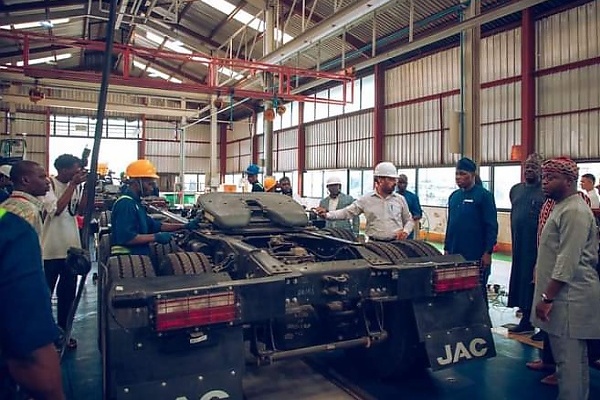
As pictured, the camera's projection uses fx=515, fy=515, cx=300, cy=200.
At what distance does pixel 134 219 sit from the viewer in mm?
4176

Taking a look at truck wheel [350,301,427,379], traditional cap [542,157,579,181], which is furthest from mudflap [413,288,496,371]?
traditional cap [542,157,579,181]

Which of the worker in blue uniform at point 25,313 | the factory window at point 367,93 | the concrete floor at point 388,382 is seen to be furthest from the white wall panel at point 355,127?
the worker in blue uniform at point 25,313

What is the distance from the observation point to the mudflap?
3602 mm

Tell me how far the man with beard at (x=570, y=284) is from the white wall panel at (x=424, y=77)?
10.9 metres

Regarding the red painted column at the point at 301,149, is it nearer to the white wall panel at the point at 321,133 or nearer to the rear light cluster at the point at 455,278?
the white wall panel at the point at 321,133

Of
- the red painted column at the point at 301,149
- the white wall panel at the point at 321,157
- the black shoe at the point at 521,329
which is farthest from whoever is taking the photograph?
the red painted column at the point at 301,149

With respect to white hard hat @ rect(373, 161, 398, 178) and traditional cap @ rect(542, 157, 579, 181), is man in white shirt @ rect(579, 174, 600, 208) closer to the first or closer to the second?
white hard hat @ rect(373, 161, 398, 178)

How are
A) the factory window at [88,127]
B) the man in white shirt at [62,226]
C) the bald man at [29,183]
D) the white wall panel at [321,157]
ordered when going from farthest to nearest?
1. the factory window at [88,127]
2. the white wall panel at [321,157]
3. the man in white shirt at [62,226]
4. the bald man at [29,183]

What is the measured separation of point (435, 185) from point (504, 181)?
2400 mm

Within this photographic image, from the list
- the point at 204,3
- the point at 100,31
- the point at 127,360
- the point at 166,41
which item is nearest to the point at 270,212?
the point at 127,360

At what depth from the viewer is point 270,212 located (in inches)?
182

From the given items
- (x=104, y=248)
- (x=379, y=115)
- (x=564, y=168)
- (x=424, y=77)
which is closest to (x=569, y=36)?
(x=424, y=77)

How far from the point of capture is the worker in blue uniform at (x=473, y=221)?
4918 millimetres

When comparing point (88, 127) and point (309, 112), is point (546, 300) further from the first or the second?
point (88, 127)
